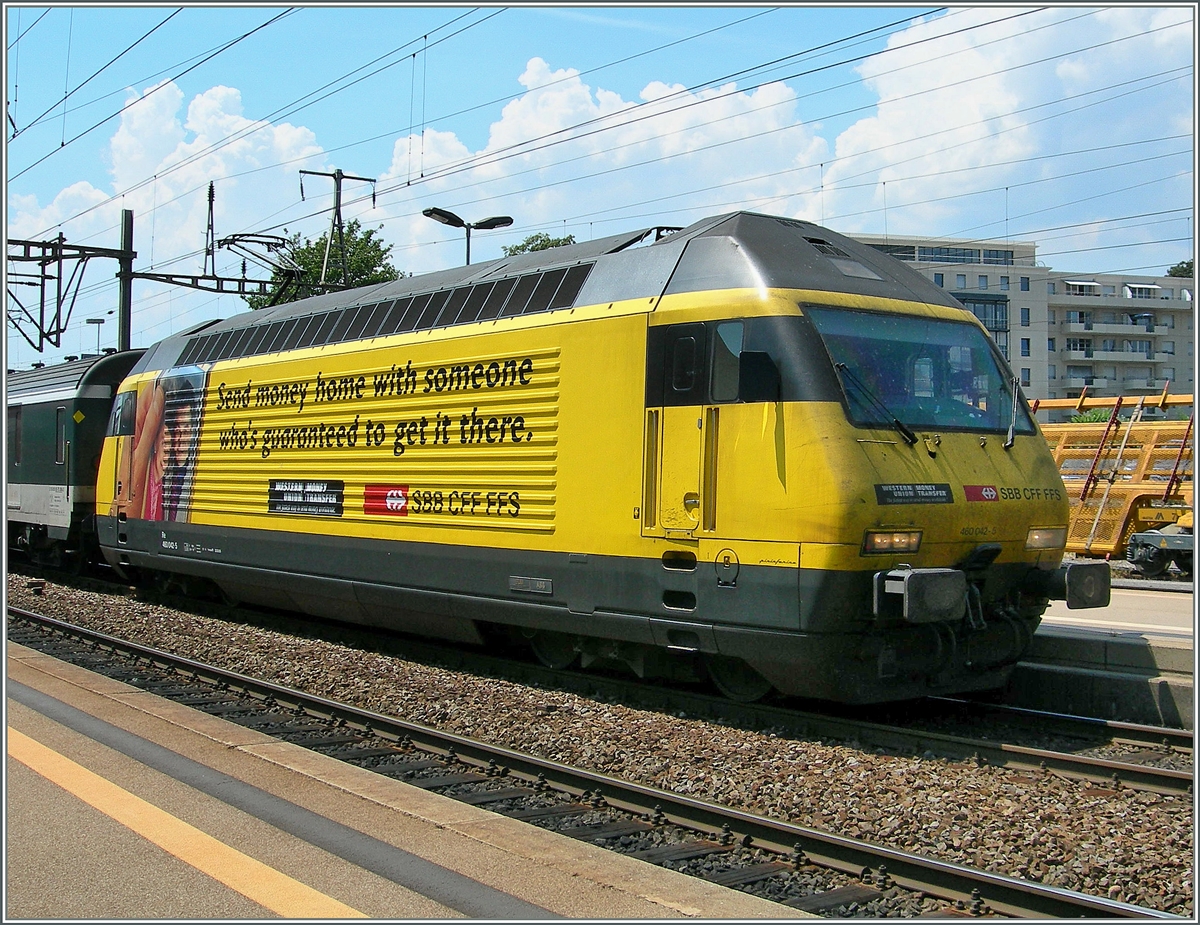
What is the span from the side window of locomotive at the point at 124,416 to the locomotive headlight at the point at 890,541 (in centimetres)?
1178

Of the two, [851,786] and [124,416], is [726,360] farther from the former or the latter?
[124,416]

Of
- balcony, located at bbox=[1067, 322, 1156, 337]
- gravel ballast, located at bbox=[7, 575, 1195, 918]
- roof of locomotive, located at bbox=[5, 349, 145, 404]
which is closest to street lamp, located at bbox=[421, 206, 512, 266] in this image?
roof of locomotive, located at bbox=[5, 349, 145, 404]

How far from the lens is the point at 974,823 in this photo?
5.71 metres

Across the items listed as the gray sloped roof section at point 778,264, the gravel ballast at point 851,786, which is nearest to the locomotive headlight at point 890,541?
the gravel ballast at point 851,786

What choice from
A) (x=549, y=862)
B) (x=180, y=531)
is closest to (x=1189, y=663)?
(x=549, y=862)

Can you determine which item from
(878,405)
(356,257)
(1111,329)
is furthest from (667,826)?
Result: (1111,329)

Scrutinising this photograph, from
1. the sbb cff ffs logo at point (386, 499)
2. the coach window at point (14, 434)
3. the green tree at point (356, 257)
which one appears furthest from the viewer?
the green tree at point (356, 257)

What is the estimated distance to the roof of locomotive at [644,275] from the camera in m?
7.86

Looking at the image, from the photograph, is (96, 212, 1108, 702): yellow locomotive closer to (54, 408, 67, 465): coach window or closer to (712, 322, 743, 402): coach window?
(712, 322, 743, 402): coach window

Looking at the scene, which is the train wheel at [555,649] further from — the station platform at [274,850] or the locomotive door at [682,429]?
the station platform at [274,850]

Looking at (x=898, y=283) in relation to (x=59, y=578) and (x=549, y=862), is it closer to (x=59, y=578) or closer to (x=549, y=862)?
(x=549, y=862)

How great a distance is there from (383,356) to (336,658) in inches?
120

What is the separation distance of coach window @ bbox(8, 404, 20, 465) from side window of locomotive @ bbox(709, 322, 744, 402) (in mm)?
16811

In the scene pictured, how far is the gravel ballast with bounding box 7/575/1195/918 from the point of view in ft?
17.2
